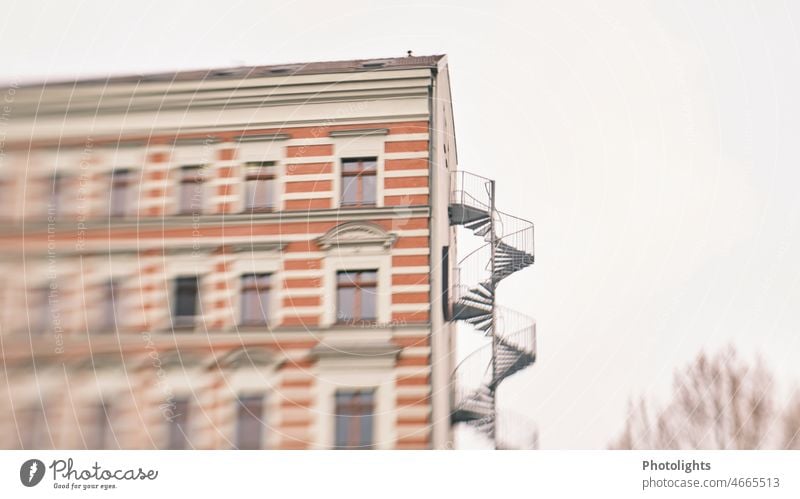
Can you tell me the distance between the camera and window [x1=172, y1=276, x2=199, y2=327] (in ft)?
44.0

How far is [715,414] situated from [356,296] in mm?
7367

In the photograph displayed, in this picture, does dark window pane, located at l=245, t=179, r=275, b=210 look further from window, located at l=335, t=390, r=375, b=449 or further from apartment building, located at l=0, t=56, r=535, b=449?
window, located at l=335, t=390, r=375, b=449

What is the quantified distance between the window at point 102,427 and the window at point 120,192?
269 centimetres

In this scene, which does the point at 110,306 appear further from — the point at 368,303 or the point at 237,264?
the point at 368,303

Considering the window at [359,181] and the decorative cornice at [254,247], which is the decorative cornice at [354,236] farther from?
the decorative cornice at [254,247]

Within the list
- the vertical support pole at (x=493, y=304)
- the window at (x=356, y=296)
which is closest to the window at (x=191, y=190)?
the window at (x=356, y=296)

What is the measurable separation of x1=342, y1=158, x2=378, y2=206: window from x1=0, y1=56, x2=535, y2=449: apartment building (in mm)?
22

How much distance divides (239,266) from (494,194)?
3.89 meters

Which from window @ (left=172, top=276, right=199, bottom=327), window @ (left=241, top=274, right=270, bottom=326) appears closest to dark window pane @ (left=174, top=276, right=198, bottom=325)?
window @ (left=172, top=276, right=199, bottom=327)

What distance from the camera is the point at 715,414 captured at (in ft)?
55.8

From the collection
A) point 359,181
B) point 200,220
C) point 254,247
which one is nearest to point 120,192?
point 200,220

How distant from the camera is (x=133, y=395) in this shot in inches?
515
